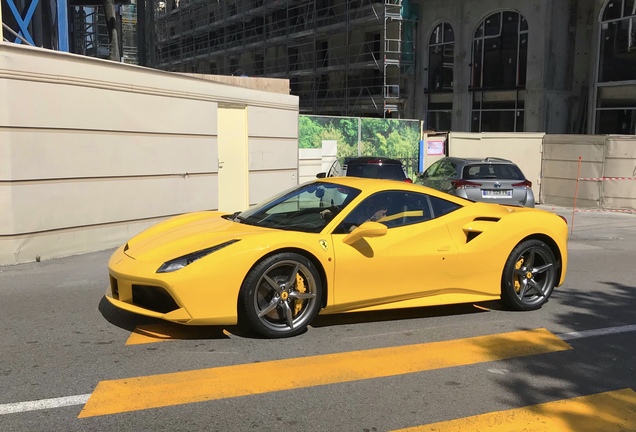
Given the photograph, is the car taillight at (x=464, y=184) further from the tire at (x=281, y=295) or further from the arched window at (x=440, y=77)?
the arched window at (x=440, y=77)

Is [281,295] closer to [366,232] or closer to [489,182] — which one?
[366,232]

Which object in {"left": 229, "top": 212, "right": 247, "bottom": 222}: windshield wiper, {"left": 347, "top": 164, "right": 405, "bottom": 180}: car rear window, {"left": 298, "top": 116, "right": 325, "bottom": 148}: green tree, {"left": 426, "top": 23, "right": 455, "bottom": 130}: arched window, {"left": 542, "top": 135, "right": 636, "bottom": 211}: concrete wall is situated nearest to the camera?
{"left": 229, "top": 212, "right": 247, "bottom": 222}: windshield wiper

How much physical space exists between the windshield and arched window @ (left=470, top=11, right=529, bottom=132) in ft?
84.5

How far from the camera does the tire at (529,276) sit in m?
5.99

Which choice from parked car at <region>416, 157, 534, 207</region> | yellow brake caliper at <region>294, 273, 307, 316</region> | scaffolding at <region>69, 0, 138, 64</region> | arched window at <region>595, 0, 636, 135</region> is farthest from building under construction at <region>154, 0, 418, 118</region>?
yellow brake caliper at <region>294, 273, 307, 316</region>

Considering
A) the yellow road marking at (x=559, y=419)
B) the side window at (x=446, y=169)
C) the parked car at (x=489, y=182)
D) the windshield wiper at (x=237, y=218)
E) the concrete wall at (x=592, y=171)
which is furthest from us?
the concrete wall at (x=592, y=171)

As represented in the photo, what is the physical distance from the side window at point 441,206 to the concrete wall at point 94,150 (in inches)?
219

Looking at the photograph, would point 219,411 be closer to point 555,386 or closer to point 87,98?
point 555,386

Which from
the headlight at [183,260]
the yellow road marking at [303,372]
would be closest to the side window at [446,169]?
the yellow road marking at [303,372]

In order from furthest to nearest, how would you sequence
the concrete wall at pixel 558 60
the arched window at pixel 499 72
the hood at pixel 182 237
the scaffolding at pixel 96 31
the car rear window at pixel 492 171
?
the scaffolding at pixel 96 31 → the arched window at pixel 499 72 → the concrete wall at pixel 558 60 → the car rear window at pixel 492 171 → the hood at pixel 182 237

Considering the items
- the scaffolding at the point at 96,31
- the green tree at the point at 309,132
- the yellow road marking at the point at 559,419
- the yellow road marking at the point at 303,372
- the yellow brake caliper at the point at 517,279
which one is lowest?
the yellow road marking at the point at 559,419

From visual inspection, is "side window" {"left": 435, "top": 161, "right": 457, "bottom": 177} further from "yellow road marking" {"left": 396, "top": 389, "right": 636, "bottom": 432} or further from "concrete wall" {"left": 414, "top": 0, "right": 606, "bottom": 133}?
"concrete wall" {"left": 414, "top": 0, "right": 606, "bottom": 133}

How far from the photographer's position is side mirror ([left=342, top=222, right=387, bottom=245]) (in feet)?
16.9

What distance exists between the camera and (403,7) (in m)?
33.8
